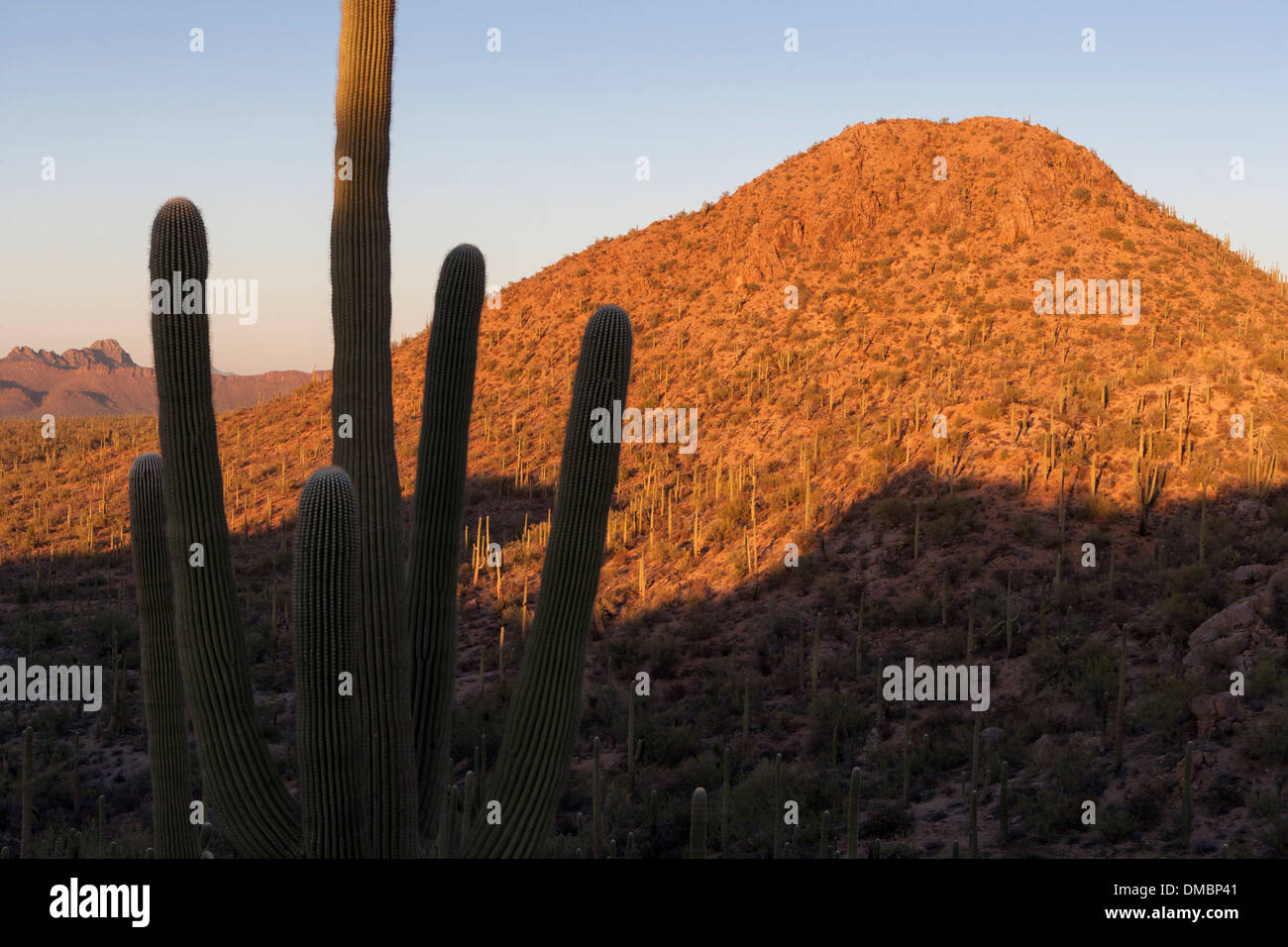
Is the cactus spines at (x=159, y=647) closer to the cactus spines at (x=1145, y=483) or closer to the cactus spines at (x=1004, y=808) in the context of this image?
the cactus spines at (x=1004, y=808)

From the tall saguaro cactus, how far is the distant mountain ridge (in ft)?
318

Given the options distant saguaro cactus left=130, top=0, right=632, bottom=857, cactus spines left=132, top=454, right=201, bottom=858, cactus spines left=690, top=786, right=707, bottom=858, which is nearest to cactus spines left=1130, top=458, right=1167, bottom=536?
cactus spines left=690, top=786, right=707, bottom=858

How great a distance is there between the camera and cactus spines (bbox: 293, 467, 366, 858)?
494 cm

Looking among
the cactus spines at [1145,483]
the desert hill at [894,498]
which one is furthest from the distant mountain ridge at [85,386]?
the cactus spines at [1145,483]

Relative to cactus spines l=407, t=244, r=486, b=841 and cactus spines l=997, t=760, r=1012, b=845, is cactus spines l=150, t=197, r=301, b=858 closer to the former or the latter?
cactus spines l=407, t=244, r=486, b=841

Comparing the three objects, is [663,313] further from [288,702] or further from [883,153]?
[288,702]

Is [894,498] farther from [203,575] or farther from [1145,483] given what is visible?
[203,575]

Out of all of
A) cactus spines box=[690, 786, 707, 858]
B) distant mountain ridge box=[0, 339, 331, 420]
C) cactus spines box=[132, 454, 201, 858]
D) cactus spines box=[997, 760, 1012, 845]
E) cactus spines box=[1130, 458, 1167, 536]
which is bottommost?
cactus spines box=[997, 760, 1012, 845]

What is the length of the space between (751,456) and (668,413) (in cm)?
478

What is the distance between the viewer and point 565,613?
20.1 ft

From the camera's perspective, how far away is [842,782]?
1211 cm

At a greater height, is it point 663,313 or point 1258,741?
point 663,313

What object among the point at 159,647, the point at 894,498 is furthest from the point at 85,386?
the point at 159,647
